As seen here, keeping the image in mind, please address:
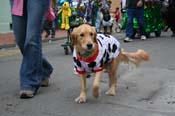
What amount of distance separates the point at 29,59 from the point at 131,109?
5.15ft

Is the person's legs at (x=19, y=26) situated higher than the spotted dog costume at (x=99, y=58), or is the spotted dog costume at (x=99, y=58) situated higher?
the person's legs at (x=19, y=26)

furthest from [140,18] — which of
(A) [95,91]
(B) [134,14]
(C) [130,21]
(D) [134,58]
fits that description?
(A) [95,91]

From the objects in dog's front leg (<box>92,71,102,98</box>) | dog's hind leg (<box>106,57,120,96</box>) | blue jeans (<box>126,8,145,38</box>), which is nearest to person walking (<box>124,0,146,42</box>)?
blue jeans (<box>126,8,145,38</box>)

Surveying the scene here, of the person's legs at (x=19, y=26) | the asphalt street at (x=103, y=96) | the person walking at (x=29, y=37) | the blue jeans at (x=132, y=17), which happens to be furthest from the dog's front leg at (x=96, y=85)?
the blue jeans at (x=132, y=17)

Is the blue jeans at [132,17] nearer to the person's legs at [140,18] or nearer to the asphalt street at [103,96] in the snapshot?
the person's legs at [140,18]

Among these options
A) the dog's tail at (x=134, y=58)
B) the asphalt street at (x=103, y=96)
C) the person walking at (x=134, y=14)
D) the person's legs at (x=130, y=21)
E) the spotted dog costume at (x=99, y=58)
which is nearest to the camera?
the asphalt street at (x=103, y=96)

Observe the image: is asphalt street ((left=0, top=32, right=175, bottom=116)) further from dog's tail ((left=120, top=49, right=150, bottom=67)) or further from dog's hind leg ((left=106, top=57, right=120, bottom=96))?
dog's tail ((left=120, top=49, right=150, bottom=67))

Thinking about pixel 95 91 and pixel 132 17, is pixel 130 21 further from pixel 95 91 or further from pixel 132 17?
pixel 95 91

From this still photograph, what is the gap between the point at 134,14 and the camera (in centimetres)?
1412

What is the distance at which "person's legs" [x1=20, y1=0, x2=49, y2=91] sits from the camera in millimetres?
6074

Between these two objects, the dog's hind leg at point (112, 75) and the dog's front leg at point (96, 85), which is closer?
the dog's front leg at point (96, 85)

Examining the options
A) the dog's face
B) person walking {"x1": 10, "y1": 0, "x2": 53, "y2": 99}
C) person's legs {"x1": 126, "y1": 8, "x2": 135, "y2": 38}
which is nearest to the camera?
the dog's face

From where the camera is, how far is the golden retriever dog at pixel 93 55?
18.3 ft

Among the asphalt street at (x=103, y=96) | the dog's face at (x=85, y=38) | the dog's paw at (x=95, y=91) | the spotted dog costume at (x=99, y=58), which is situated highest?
the dog's face at (x=85, y=38)
